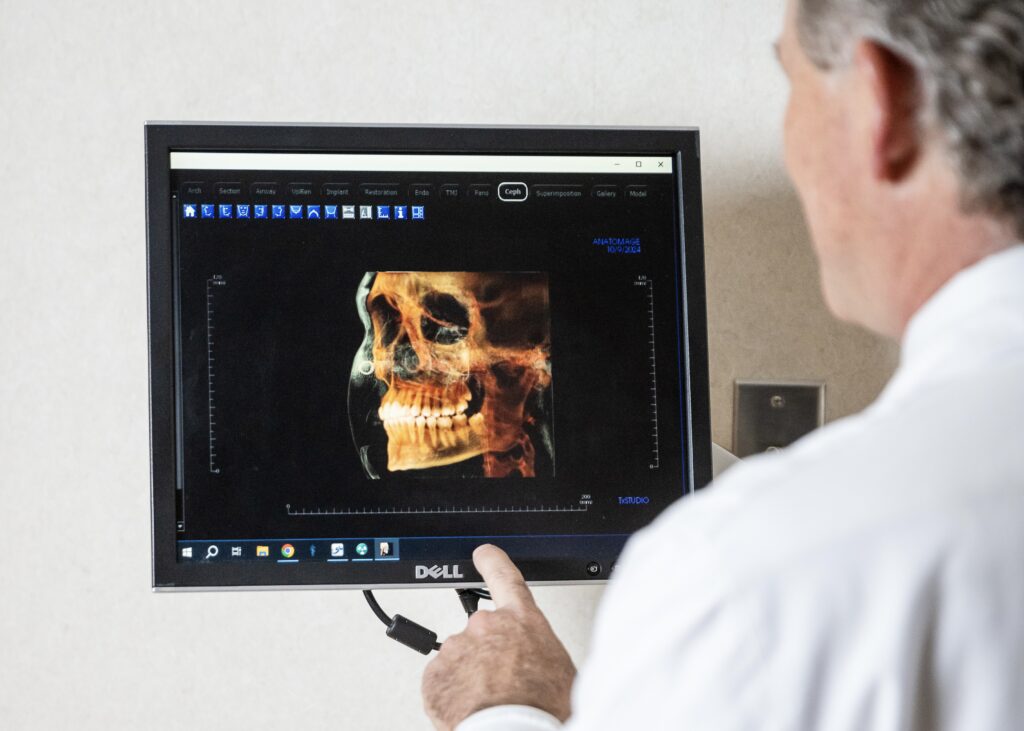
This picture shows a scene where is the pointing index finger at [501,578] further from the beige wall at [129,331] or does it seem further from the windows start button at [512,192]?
the windows start button at [512,192]

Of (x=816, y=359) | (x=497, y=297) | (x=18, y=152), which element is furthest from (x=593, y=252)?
(x=18, y=152)

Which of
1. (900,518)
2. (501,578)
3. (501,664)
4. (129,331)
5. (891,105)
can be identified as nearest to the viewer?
(900,518)

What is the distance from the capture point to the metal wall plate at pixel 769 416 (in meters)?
1.21

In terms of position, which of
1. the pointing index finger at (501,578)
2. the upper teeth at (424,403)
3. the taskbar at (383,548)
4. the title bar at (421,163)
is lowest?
the pointing index finger at (501,578)

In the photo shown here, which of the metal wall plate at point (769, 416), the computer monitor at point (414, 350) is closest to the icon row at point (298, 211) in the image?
the computer monitor at point (414, 350)

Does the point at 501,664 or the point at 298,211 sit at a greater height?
the point at 298,211

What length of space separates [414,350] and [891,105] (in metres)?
0.57

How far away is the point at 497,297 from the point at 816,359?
1.41 ft

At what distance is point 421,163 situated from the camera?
1.03 meters

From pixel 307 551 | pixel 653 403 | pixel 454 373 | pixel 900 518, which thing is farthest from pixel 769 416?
pixel 900 518

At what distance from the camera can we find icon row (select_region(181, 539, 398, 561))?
39.3 inches

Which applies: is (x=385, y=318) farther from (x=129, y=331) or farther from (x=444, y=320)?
(x=129, y=331)

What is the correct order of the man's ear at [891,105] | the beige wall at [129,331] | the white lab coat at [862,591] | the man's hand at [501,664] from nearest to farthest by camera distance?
1. the white lab coat at [862,591]
2. the man's ear at [891,105]
3. the man's hand at [501,664]
4. the beige wall at [129,331]

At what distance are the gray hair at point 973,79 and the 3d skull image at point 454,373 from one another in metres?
0.54
